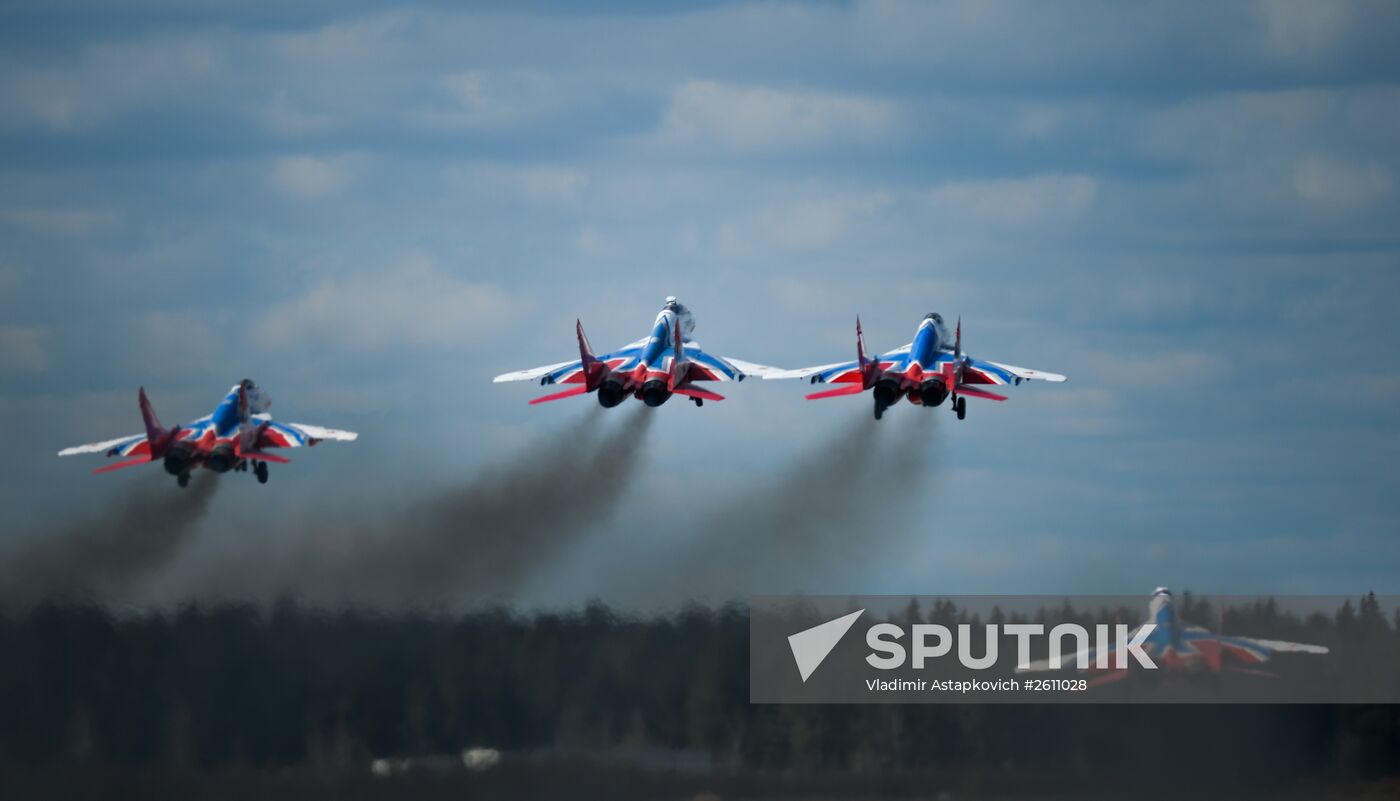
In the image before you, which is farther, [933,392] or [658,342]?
[658,342]

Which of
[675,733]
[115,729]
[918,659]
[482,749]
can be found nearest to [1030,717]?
[918,659]

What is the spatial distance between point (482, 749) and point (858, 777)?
11.9 m

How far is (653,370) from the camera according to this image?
90.1 meters

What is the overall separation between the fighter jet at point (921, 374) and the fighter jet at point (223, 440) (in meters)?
17.4

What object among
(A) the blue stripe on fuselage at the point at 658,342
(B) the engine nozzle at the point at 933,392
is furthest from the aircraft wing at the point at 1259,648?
(A) the blue stripe on fuselage at the point at 658,342

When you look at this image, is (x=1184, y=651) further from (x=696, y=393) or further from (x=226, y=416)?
(x=226, y=416)

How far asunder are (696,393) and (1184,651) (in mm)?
18384

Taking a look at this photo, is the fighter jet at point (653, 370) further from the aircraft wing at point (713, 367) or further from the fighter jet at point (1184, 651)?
the fighter jet at point (1184, 651)

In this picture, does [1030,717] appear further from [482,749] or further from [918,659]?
[482,749]

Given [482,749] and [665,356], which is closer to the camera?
[482,749]

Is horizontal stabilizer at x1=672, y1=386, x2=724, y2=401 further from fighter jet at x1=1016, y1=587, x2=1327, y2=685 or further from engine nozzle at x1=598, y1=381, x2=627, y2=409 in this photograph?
fighter jet at x1=1016, y1=587, x2=1327, y2=685

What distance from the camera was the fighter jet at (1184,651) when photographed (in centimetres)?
9006

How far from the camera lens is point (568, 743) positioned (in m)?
85.8

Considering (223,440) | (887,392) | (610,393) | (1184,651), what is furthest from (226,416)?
(1184,651)
